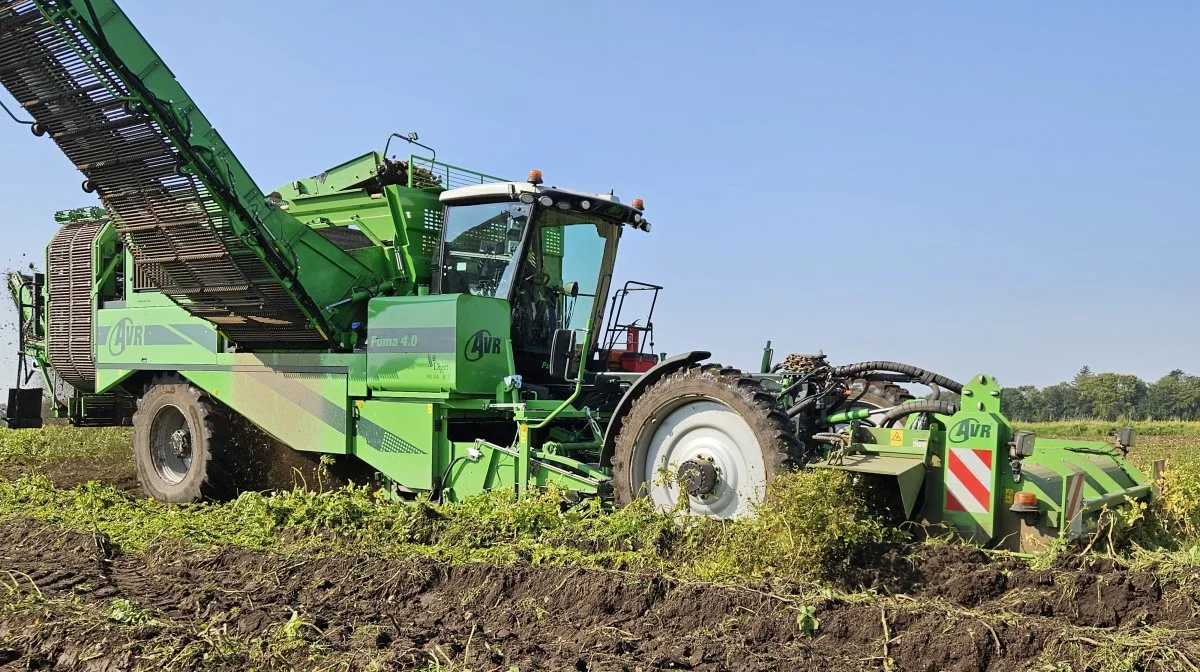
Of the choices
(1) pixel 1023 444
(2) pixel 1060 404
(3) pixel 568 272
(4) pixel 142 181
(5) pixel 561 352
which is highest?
(4) pixel 142 181

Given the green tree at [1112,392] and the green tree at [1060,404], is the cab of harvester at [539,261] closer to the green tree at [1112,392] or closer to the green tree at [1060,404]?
the green tree at [1060,404]

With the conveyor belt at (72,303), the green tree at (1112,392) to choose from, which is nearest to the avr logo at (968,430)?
the conveyor belt at (72,303)

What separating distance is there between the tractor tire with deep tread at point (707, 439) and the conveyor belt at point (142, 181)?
3.19 meters

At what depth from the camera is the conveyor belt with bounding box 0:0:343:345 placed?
6578 mm

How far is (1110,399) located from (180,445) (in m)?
28.5

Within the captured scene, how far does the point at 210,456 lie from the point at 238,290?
1.70 metres

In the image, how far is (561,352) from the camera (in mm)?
7723

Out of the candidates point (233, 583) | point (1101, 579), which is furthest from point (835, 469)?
point (233, 583)

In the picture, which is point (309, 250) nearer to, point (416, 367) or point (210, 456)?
point (416, 367)

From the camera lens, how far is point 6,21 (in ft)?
21.3

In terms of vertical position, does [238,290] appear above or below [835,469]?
above

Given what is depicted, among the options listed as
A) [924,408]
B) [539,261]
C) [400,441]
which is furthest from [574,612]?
[539,261]

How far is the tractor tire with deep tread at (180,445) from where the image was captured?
8359 mm

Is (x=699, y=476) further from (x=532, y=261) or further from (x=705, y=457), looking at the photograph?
(x=532, y=261)
